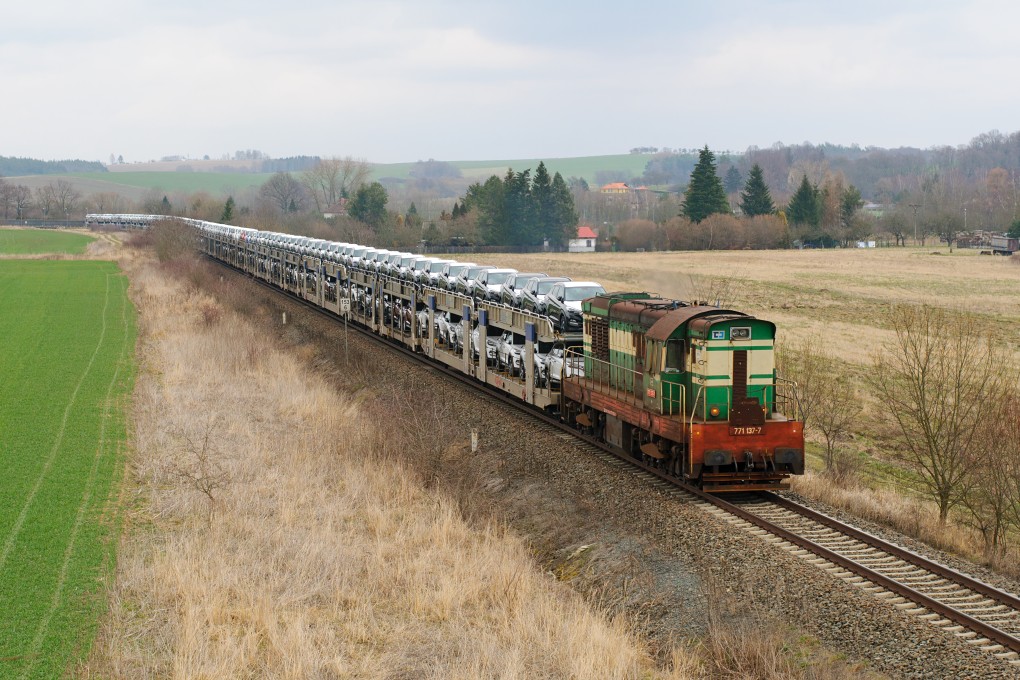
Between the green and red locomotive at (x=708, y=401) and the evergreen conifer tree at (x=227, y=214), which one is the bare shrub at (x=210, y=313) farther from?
the evergreen conifer tree at (x=227, y=214)

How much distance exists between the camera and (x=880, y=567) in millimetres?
14469

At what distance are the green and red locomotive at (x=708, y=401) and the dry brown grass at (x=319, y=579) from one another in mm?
3764

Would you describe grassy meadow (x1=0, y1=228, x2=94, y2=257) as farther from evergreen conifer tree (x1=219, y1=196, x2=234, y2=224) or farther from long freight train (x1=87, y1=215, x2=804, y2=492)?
long freight train (x1=87, y1=215, x2=804, y2=492)

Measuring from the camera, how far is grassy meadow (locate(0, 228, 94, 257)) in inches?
4564

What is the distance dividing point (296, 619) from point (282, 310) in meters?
43.4

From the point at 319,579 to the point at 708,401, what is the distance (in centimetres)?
777

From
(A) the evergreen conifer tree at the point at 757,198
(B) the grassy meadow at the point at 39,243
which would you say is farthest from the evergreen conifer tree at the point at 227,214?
(A) the evergreen conifer tree at the point at 757,198

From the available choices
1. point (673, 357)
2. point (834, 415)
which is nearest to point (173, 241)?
point (834, 415)

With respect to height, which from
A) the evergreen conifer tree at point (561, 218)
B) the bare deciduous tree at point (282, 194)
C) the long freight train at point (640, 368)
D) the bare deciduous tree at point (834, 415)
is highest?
the bare deciduous tree at point (282, 194)

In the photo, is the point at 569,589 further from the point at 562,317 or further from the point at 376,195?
the point at 376,195

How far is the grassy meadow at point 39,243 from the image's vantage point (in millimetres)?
115938

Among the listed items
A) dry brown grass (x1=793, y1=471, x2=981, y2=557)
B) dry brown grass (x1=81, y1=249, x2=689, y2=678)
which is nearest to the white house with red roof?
dry brown grass (x1=81, y1=249, x2=689, y2=678)

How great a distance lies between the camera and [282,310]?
54781mm

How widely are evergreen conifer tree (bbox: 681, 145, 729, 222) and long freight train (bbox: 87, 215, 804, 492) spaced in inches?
3643
